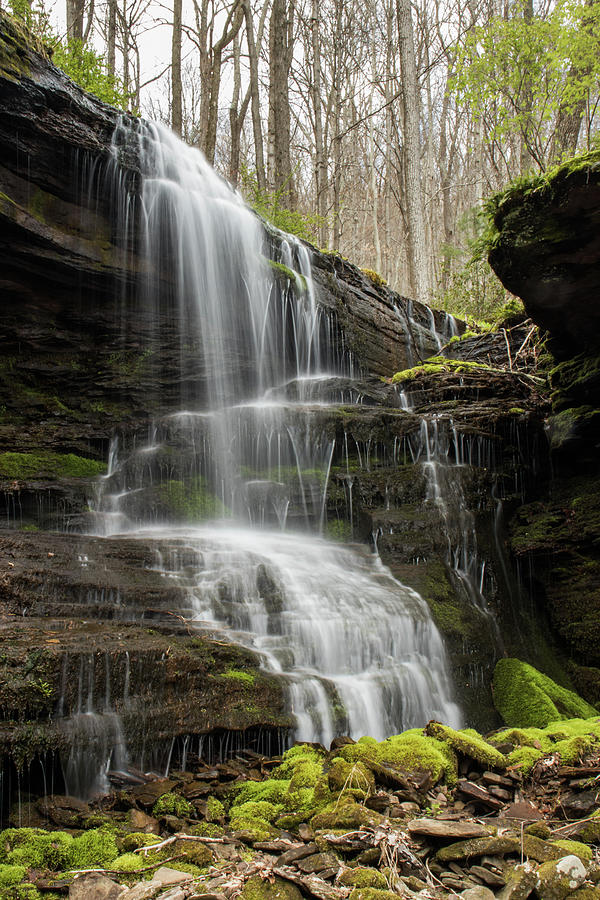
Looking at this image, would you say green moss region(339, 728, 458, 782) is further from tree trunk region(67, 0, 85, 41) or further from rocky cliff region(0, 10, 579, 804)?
tree trunk region(67, 0, 85, 41)

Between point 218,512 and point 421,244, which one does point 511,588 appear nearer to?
point 218,512

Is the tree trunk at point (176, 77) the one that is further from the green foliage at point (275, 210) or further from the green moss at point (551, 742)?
the green moss at point (551, 742)

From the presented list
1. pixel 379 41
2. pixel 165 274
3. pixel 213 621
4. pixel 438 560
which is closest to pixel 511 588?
pixel 438 560

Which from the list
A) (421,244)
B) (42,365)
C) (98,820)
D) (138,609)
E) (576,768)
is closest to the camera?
(98,820)

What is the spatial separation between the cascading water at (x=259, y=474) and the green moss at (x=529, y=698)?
2.12 ft

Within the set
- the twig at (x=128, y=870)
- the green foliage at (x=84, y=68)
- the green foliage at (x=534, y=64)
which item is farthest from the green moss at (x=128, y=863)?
the green foliage at (x=84, y=68)

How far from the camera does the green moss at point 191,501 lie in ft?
26.3

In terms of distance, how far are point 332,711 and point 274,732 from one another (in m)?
0.56

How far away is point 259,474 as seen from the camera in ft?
28.3

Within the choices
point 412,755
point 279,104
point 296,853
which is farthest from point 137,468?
point 279,104

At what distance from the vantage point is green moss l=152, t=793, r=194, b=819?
9.64ft

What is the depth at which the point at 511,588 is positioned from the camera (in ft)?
22.9

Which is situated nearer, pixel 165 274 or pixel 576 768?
pixel 576 768

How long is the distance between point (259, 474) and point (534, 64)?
8.62 metres
